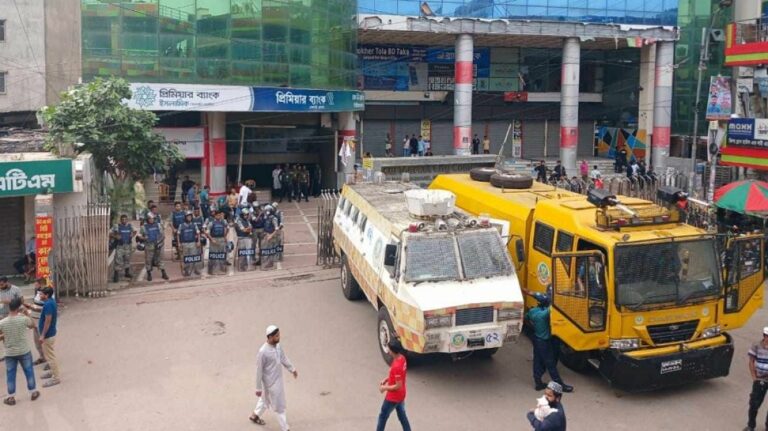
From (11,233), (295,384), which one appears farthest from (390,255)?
(11,233)

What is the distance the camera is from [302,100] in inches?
1042

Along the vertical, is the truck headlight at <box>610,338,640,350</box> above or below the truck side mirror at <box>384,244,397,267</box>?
below

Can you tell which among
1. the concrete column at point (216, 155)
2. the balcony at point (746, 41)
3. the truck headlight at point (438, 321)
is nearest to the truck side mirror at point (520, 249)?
the truck headlight at point (438, 321)

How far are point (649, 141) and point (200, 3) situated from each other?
915 inches

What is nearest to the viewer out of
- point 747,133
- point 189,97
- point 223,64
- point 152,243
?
point 152,243

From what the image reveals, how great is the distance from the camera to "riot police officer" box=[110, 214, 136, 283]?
51.2ft

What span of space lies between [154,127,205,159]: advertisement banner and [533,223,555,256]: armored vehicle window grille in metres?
17.5

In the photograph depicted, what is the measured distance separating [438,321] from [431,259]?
1121 mm

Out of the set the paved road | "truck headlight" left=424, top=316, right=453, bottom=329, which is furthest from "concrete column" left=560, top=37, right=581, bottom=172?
"truck headlight" left=424, top=316, right=453, bottom=329

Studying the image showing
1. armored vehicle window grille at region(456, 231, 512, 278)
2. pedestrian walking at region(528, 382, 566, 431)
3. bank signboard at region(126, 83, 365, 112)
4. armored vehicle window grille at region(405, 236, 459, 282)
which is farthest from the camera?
bank signboard at region(126, 83, 365, 112)

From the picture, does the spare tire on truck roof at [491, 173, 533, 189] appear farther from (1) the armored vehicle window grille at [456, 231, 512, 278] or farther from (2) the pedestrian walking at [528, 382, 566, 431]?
(2) the pedestrian walking at [528, 382, 566, 431]

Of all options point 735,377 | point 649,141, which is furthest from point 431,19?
point 735,377

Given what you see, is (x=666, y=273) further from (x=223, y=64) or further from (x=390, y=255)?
(x=223, y=64)

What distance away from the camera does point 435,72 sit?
38.1 metres
